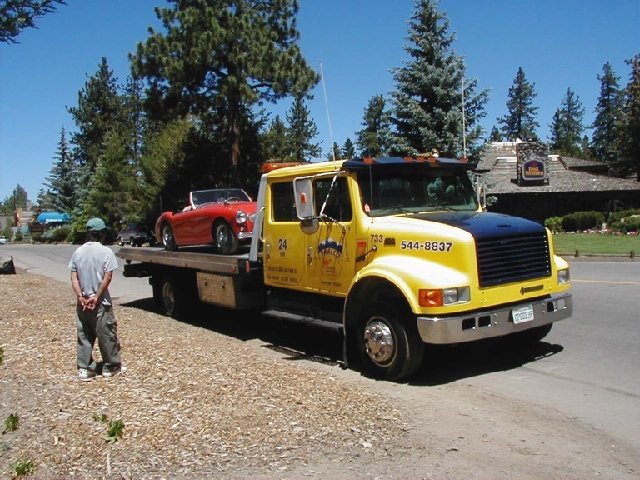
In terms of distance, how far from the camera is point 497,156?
43219 mm

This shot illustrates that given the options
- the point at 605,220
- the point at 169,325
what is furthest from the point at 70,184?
the point at 169,325

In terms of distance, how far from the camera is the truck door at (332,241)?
7.51 meters

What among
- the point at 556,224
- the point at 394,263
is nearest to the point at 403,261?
the point at 394,263

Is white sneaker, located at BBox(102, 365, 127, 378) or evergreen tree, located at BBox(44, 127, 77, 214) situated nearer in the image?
white sneaker, located at BBox(102, 365, 127, 378)

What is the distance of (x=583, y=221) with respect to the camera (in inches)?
1447

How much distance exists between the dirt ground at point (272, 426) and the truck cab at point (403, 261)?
0.62m

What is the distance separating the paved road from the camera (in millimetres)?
5750

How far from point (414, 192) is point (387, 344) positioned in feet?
6.35

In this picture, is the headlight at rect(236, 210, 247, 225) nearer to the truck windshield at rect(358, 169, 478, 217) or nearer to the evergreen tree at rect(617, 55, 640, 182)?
the truck windshield at rect(358, 169, 478, 217)

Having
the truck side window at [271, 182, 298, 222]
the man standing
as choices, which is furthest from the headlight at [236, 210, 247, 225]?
the man standing

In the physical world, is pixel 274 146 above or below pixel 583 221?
above

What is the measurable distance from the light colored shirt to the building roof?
32603 millimetres

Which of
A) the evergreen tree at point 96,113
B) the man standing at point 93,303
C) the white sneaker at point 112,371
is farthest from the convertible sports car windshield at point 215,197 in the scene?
the evergreen tree at point 96,113

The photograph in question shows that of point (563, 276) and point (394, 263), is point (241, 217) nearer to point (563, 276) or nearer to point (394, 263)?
point (394, 263)
